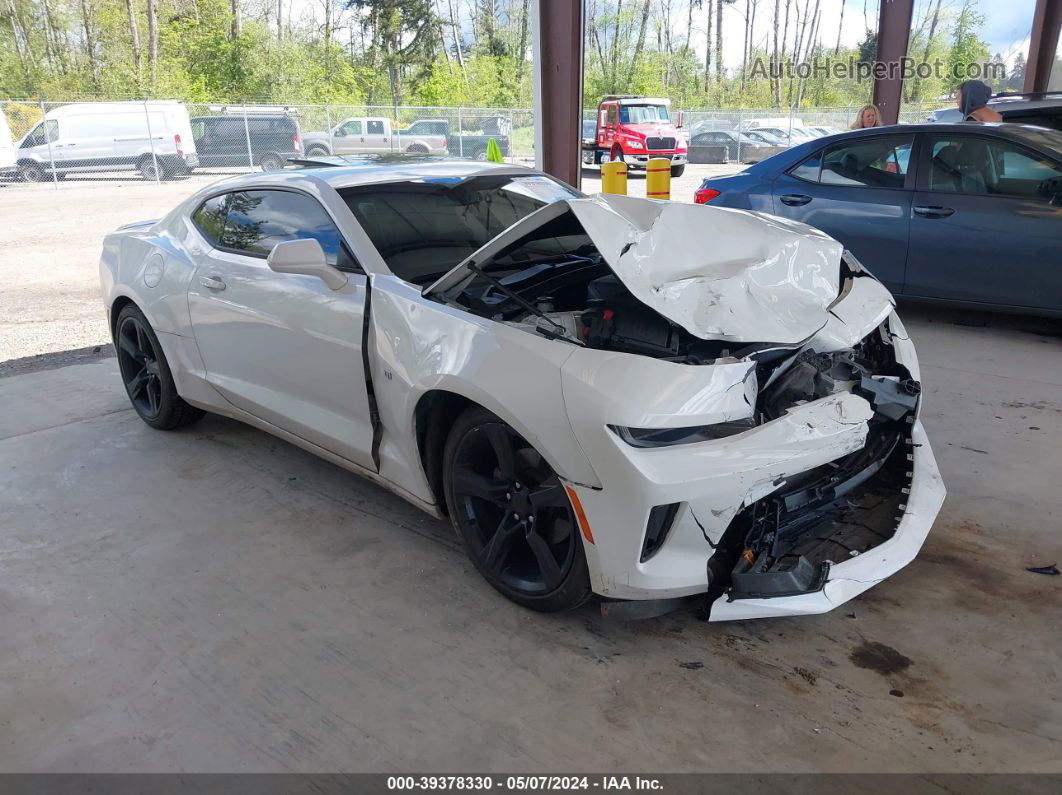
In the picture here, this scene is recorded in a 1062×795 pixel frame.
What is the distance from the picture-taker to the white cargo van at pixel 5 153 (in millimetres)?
20812

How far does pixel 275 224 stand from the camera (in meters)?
3.76

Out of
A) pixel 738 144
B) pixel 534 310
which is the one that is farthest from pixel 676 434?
pixel 738 144

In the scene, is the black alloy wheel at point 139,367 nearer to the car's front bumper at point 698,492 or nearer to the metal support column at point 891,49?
the car's front bumper at point 698,492

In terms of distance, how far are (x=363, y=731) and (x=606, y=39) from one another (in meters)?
42.7

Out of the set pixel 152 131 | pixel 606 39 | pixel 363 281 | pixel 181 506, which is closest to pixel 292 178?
pixel 363 281

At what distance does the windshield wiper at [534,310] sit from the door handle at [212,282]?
4.90 feet

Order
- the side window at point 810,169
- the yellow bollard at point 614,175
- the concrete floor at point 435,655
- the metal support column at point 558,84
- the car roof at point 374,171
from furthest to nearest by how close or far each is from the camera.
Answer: the metal support column at point 558,84 < the yellow bollard at point 614,175 < the side window at point 810,169 < the car roof at point 374,171 < the concrete floor at point 435,655

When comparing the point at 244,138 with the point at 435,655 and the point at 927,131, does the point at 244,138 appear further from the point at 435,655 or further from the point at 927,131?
the point at 435,655

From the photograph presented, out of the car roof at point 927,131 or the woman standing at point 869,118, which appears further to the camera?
the woman standing at point 869,118

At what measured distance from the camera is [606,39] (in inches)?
1604

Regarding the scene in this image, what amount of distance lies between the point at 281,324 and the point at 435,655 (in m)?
1.60

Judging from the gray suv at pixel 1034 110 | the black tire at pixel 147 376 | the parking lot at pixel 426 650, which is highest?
the gray suv at pixel 1034 110

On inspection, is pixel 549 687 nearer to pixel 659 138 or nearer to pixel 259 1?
pixel 659 138

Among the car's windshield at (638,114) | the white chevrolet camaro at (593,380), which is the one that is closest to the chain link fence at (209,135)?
the car's windshield at (638,114)
